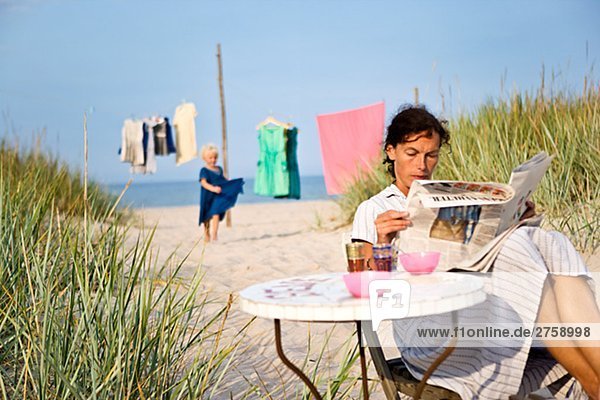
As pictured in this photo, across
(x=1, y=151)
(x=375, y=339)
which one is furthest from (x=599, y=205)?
(x=1, y=151)

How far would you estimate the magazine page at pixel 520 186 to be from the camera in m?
1.52

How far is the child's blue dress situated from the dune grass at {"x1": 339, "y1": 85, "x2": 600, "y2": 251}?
282 cm

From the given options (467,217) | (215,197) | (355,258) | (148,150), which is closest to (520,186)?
(467,217)

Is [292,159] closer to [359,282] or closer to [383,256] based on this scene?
[383,256]

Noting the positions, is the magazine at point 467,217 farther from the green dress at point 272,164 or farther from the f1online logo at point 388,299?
the green dress at point 272,164

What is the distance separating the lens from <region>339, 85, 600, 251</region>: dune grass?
4.10 metres

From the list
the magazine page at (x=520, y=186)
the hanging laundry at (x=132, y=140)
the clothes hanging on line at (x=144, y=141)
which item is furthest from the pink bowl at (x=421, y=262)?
the hanging laundry at (x=132, y=140)

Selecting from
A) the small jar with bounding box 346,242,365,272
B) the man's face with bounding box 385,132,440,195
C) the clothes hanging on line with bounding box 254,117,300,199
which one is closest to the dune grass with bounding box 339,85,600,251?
the man's face with bounding box 385,132,440,195

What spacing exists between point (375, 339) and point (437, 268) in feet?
0.82

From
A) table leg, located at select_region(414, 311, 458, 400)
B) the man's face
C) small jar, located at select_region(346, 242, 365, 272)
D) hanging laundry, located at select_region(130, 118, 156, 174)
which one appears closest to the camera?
table leg, located at select_region(414, 311, 458, 400)

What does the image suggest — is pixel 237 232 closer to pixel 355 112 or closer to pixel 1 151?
pixel 355 112

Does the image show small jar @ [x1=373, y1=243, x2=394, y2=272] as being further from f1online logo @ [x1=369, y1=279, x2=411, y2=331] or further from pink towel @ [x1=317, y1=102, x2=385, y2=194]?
pink towel @ [x1=317, y1=102, x2=385, y2=194]

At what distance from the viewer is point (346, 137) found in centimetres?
904

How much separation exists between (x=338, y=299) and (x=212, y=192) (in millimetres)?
6261
